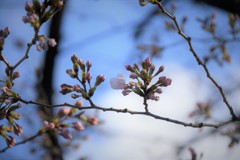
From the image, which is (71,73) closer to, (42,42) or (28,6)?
(42,42)

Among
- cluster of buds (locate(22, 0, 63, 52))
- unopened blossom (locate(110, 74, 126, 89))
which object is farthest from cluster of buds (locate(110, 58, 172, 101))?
cluster of buds (locate(22, 0, 63, 52))

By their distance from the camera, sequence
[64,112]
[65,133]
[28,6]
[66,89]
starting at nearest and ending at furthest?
[28,6] → [66,89] → [65,133] → [64,112]

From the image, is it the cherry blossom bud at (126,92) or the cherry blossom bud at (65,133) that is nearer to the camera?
the cherry blossom bud at (126,92)

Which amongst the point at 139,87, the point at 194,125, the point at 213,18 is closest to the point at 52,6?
the point at 139,87

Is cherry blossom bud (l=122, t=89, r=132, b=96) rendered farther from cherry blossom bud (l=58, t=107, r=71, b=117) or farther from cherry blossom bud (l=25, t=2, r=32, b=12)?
cherry blossom bud (l=25, t=2, r=32, b=12)

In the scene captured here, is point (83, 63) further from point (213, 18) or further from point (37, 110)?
point (37, 110)

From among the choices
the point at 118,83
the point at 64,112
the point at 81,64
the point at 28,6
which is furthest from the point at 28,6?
the point at 64,112

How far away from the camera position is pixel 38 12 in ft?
4.81

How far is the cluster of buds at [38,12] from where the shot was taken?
1.43 m

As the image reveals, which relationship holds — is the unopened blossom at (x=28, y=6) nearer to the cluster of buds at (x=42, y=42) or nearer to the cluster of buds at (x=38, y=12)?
the cluster of buds at (x=38, y=12)

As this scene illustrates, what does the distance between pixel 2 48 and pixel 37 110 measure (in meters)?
2.98

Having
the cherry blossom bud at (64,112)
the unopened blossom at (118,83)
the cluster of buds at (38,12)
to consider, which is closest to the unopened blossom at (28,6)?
the cluster of buds at (38,12)

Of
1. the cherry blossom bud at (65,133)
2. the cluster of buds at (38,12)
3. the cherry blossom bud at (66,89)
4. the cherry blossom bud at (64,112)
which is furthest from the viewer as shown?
the cherry blossom bud at (64,112)

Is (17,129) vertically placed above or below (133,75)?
below
